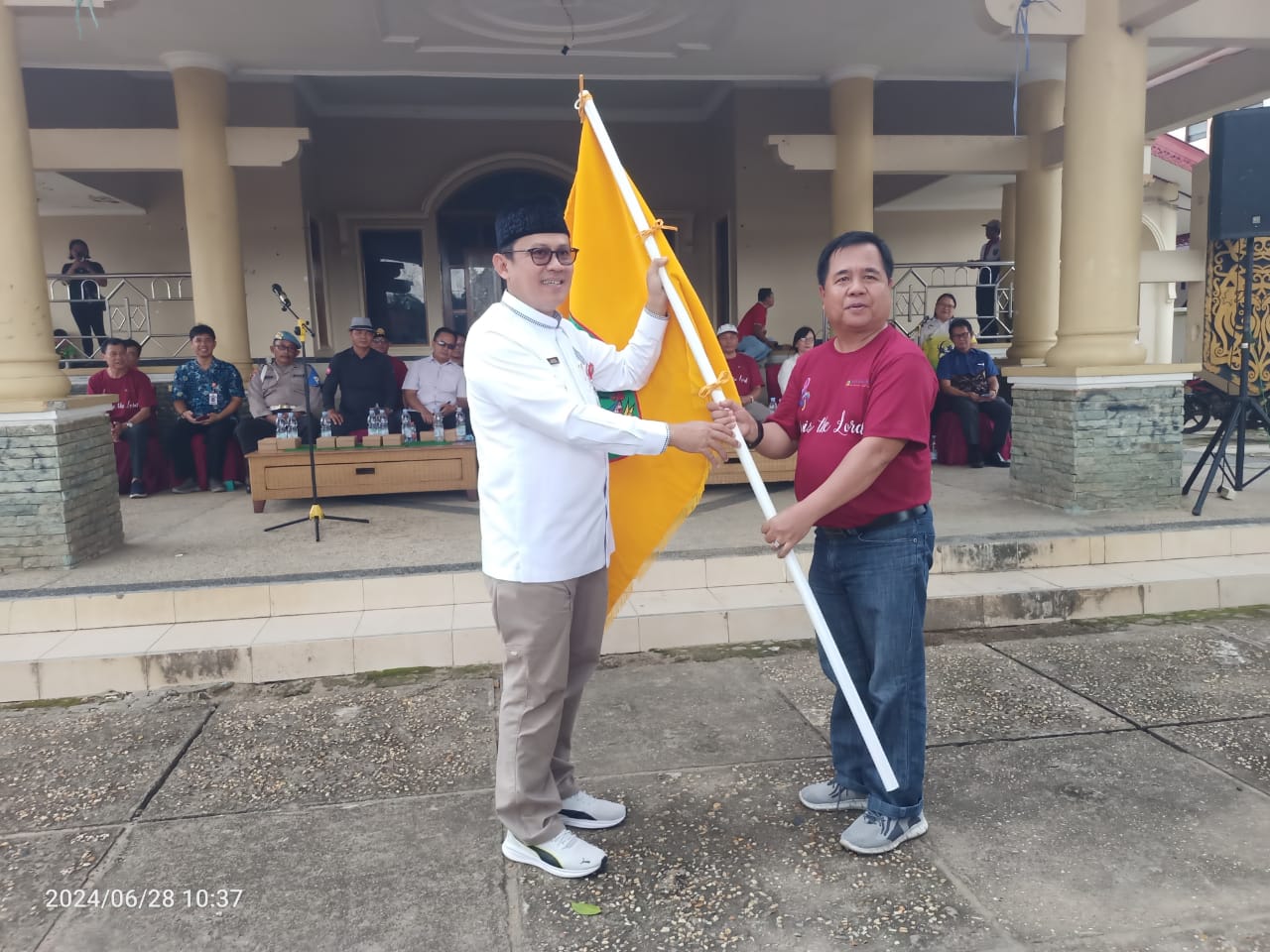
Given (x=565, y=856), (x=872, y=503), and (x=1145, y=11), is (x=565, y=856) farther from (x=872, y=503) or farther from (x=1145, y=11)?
(x=1145, y=11)

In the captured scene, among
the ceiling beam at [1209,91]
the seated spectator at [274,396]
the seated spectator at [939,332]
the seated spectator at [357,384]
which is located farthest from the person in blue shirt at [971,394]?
the seated spectator at [274,396]

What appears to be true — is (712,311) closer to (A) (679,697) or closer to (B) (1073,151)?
(B) (1073,151)

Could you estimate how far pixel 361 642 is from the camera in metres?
3.99

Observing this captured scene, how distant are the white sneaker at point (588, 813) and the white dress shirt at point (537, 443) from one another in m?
0.73

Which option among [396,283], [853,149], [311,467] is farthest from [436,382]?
[853,149]

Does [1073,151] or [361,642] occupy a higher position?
[1073,151]

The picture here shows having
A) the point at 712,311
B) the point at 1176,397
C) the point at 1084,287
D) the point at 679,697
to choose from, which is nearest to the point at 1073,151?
the point at 1084,287

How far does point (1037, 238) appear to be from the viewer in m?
9.26

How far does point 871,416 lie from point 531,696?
1131mm

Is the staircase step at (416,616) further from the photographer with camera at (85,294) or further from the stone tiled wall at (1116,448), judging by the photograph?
the photographer with camera at (85,294)

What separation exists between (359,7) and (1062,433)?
5.84 metres

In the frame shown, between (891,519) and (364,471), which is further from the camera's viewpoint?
(364,471)

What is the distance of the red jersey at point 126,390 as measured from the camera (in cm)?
704

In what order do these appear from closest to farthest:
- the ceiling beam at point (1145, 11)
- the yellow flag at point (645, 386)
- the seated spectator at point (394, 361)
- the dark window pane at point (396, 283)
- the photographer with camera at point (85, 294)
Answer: the yellow flag at point (645, 386), the ceiling beam at point (1145, 11), the seated spectator at point (394, 361), the photographer with camera at point (85, 294), the dark window pane at point (396, 283)
